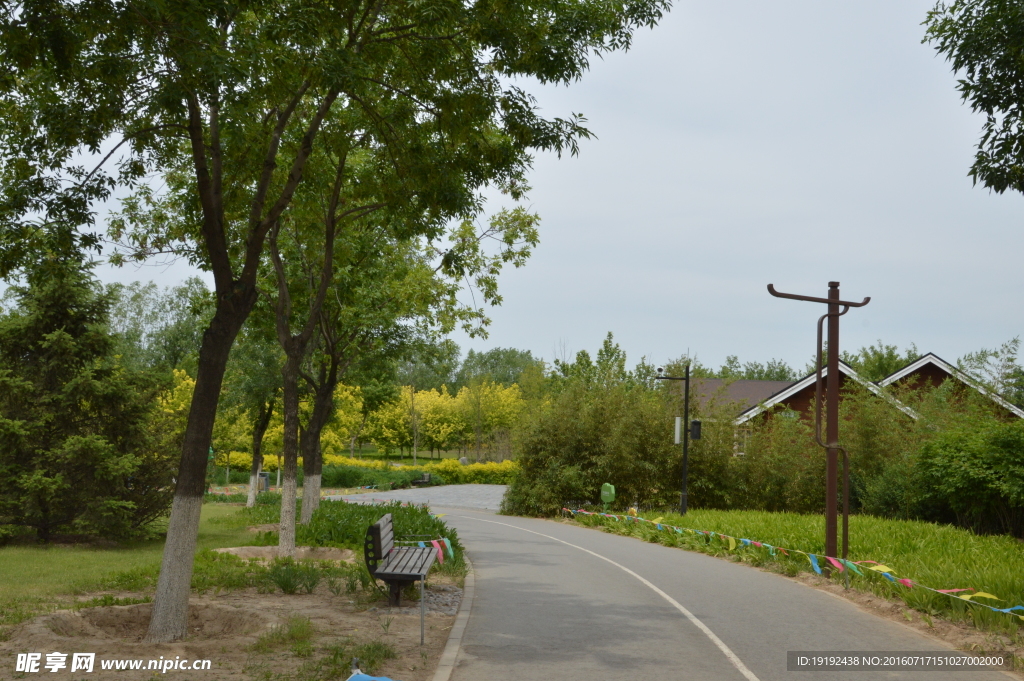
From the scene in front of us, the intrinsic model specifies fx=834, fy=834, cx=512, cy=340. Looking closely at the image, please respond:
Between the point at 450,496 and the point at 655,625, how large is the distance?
1386 inches

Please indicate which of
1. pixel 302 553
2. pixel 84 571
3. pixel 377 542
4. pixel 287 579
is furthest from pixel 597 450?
pixel 377 542

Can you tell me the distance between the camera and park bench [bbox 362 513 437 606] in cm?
970

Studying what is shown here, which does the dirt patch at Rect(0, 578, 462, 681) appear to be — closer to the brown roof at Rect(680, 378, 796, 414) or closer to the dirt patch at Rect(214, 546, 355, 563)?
the dirt patch at Rect(214, 546, 355, 563)

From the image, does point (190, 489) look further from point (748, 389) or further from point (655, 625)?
point (748, 389)

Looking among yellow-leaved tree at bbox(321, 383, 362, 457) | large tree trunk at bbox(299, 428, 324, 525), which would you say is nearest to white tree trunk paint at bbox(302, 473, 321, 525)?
large tree trunk at bbox(299, 428, 324, 525)

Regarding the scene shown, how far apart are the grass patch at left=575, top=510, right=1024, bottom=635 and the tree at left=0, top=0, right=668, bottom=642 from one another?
737 cm

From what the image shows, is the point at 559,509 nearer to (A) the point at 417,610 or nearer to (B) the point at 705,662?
(A) the point at 417,610

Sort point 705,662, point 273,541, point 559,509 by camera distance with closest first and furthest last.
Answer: point 705,662, point 273,541, point 559,509

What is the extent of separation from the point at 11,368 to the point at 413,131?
1082 centimetres

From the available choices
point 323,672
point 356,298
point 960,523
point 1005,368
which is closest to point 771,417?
point 1005,368

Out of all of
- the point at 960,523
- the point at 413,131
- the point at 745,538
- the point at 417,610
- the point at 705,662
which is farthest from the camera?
the point at 960,523

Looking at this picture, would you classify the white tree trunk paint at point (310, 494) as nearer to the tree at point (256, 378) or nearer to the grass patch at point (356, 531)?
the grass patch at point (356, 531)

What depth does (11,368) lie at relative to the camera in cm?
1714

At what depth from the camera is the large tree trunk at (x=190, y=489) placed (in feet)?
27.4
